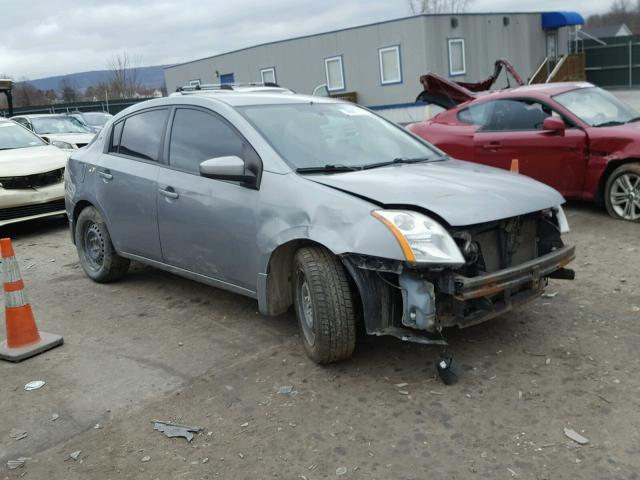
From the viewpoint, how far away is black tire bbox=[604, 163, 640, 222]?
6.87m

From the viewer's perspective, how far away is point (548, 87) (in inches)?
318

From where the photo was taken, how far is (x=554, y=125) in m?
7.18

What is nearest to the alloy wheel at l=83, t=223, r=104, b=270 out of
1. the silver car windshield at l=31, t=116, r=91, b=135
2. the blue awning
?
the silver car windshield at l=31, t=116, r=91, b=135

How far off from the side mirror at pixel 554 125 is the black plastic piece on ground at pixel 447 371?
4.33 m

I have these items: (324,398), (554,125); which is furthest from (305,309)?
(554,125)

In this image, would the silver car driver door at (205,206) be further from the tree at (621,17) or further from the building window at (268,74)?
the tree at (621,17)

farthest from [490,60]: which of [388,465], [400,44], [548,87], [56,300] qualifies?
[388,465]

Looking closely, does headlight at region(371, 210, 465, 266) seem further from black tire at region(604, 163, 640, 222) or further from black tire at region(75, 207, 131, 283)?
black tire at region(604, 163, 640, 222)

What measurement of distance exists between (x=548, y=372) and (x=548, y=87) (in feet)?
17.2

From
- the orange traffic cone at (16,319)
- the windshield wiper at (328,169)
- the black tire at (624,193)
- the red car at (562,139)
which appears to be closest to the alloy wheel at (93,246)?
the orange traffic cone at (16,319)

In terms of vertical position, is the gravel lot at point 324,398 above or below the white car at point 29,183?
below

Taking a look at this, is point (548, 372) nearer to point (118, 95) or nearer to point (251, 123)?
point (251, 123)

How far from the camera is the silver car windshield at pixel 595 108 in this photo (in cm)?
746

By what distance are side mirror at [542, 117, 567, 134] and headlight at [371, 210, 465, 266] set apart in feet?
14.0
